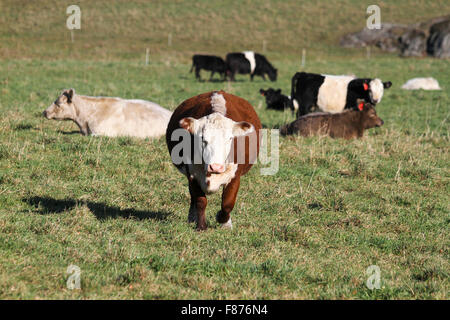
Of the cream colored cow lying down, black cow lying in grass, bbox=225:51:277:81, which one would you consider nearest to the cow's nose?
the cream colored cow lying down

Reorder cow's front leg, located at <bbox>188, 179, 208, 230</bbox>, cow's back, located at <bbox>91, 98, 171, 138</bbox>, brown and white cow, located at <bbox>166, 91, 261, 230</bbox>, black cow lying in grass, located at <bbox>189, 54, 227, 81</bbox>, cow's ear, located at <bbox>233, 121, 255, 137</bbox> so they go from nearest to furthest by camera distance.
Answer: brown and white cow, located at <bbox>166, 91, 261, 230</bbox> < cow's ear, located at <bbox>233, 121, 255, 137</bbox> < cow's front leg, located at <bbox>188, 179, 208, 230</bbox> < cow's back, located at <bbox>91, 98, 171, 138</bbox> < black cow lying in grass, located at <bbox>189, 54, 227, 81</bbox>

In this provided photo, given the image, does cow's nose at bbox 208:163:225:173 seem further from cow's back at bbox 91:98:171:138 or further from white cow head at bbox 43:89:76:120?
white cow head at bbox 43:89:76:120

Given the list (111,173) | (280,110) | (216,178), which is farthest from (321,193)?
(280,110)

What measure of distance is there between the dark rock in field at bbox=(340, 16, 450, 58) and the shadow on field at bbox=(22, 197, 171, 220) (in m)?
39.4

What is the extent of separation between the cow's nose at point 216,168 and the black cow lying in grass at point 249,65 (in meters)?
21.8

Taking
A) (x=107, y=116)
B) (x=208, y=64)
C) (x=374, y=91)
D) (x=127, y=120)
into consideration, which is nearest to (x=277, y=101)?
(x=374, y=91)

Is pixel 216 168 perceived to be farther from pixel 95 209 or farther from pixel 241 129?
pixel 95 209

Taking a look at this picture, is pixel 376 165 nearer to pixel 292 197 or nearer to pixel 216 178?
pixel 292 197

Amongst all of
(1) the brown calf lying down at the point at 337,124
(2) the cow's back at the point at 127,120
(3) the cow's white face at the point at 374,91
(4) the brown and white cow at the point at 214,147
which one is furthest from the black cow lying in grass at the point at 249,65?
(4) the brown and white cow at the point at 214,147

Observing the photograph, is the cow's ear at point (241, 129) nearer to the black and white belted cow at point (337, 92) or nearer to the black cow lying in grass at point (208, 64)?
the black and white belted cow at point (337, 92)

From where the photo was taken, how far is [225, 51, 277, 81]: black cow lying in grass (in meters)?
27.2

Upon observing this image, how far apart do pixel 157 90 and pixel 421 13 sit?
4535 cm
